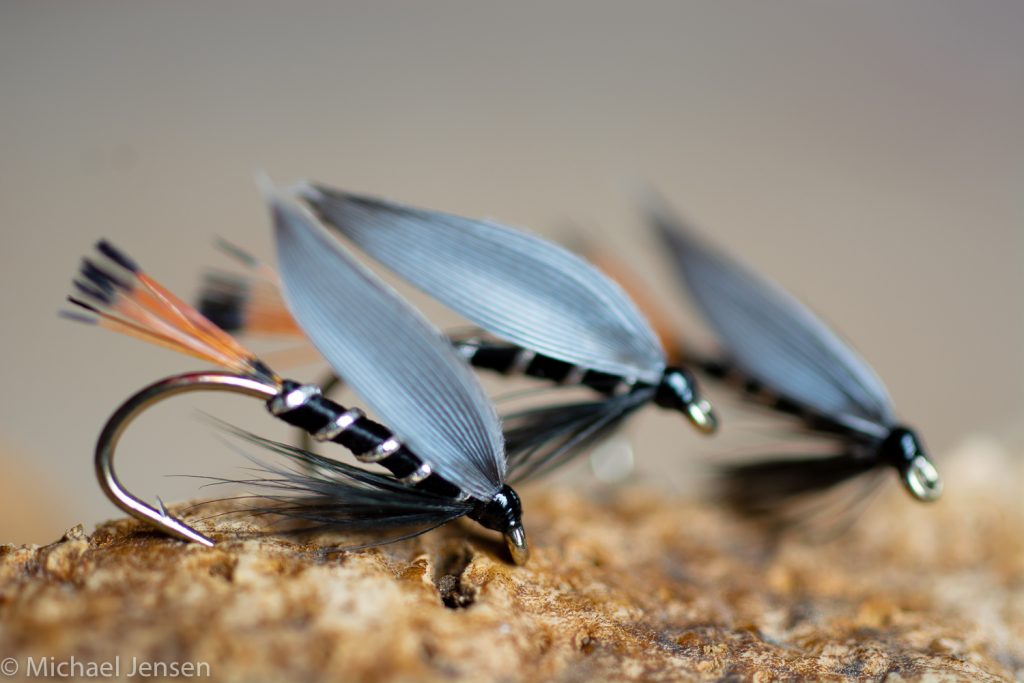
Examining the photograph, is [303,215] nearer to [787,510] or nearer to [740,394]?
[740,394]

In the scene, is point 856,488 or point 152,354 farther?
point 152,354

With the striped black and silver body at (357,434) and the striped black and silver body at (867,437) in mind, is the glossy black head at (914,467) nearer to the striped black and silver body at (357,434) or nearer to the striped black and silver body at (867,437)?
the striped black and silver body at (867,437)

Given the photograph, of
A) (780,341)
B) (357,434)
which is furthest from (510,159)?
(357,434)

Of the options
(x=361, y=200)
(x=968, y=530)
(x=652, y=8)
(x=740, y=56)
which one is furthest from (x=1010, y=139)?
(x=361, y=200)

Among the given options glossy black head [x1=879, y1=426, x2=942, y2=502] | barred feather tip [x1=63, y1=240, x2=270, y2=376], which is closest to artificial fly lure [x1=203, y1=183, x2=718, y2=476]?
barred feather tip [x1=63, y1=240, x2=270, y2=376]

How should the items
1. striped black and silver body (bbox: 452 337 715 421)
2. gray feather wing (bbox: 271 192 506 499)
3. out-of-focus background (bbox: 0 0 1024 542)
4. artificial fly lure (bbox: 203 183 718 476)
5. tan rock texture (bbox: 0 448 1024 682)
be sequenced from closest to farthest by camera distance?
tan rock texture (bbox: 0 448 1024 682), gray feather wing (bbox: 271 192 506 499), artificial fly lure (bbox: 203 183 718 476), striped black and silver body (bbox: 452 337 715 421), out-of-focus background (bbox: 0 0 1024 542)

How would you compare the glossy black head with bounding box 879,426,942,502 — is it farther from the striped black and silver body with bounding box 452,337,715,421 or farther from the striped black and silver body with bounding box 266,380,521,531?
the striped black and silver body with bounding box 266,380,521,531
